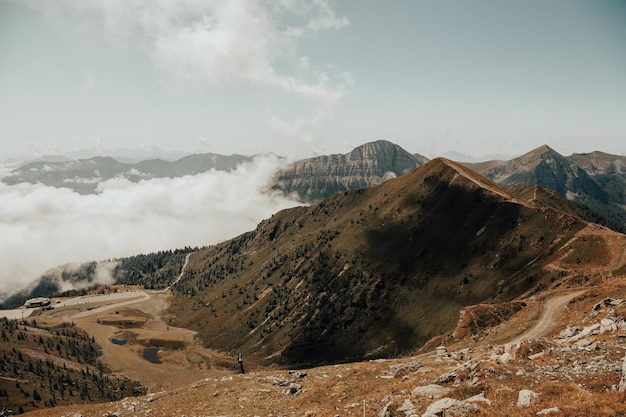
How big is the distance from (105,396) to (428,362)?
181 meters

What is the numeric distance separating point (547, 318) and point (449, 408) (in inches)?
3547

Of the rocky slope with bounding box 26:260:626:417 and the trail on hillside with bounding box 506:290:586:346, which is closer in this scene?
the rocky slope with bounding box 26:260:626:417

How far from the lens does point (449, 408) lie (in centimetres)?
3070

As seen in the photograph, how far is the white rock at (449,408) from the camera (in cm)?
2964

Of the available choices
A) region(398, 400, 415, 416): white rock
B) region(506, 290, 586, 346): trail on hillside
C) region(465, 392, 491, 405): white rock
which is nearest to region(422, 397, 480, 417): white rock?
region(465, 392, 491, 405): white rock

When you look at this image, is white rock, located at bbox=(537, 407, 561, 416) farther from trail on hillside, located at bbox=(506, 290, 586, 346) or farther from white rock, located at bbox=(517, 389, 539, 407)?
trail on hillside, located at bbox=(506, 290, 586, 346)

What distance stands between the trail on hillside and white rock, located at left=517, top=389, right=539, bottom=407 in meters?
62.4

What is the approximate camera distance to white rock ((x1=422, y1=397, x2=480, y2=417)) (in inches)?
1167

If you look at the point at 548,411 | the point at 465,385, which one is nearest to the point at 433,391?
the point at 465,385

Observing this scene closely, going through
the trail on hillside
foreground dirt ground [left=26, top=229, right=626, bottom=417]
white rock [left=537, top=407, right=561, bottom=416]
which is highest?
white rock [left=537, top=407, right=561, bottom=416]

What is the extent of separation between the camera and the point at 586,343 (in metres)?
47.7

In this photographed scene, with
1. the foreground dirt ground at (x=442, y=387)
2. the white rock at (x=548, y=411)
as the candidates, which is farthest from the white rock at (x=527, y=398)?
the white rock at (x=548, y=411)

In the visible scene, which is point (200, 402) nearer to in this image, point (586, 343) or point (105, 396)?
point (586, 343)

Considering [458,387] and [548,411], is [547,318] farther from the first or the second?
[548,411]
